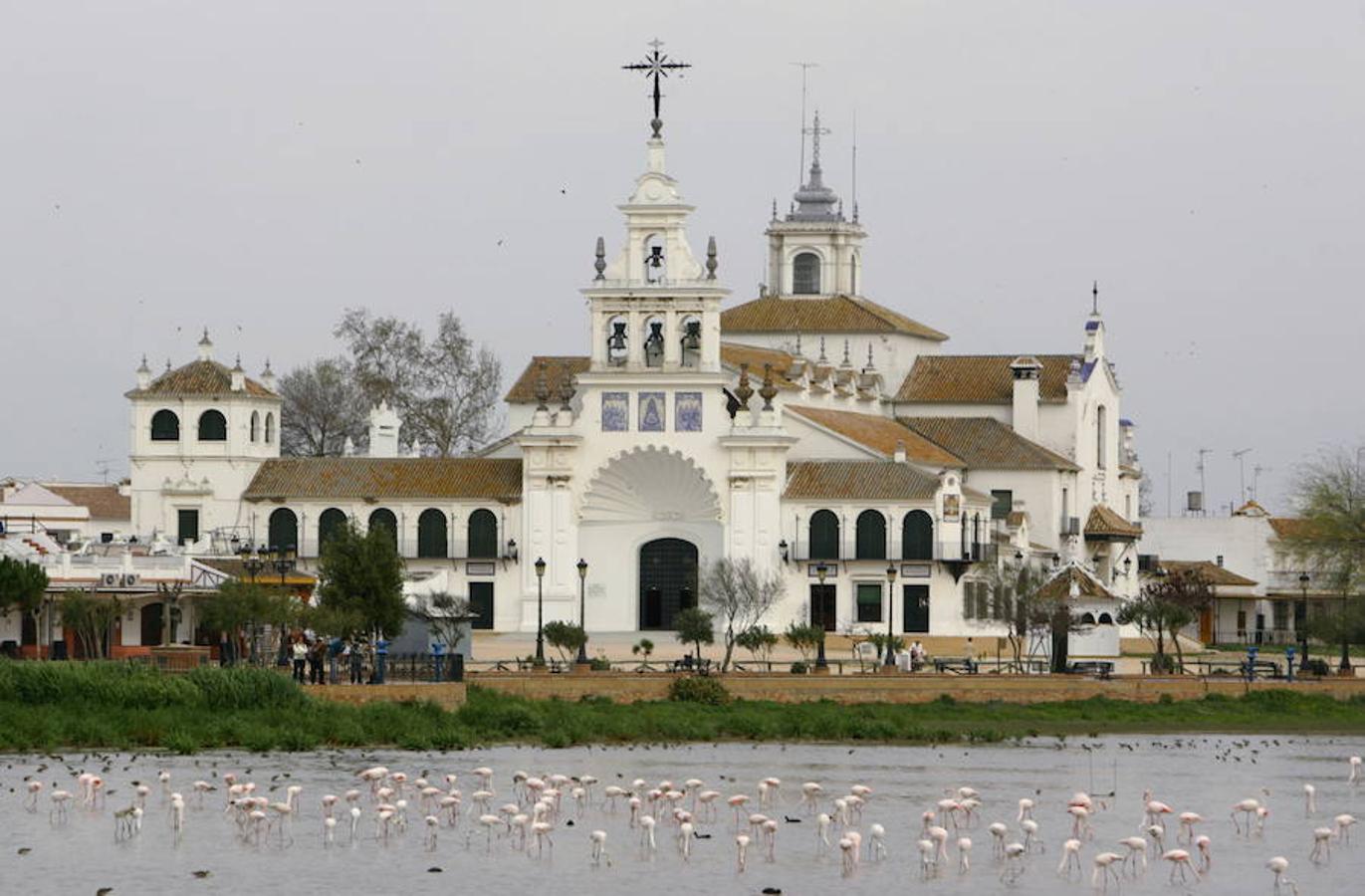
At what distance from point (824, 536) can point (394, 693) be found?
30993 mm

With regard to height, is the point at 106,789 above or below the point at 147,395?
below

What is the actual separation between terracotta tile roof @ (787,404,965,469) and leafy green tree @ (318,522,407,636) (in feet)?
79.2

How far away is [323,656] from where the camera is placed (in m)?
65.4

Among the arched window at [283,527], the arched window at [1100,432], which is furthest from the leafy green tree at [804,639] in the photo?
the arched window at [1100,432]

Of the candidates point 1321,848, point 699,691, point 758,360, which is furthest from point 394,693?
point 758,360

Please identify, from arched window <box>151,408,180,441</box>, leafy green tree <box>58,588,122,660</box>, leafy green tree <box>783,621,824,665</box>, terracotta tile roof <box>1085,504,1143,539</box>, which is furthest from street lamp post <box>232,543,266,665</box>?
terracotta tile roof <box>1085,504,1143,539</box>

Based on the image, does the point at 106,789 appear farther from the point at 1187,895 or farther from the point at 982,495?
the point at 982,495

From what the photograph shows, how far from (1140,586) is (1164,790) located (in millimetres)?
53555

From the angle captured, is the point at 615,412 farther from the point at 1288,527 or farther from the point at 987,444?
the point at 1288,527

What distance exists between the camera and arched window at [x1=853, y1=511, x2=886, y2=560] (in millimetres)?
90375

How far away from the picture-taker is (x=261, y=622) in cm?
7038

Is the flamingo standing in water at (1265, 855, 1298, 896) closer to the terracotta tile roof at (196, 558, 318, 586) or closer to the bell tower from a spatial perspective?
the terracotta tile roof at (196, 558, 318, 586)

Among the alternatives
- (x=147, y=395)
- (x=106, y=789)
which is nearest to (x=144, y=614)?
(x=147, y=395)

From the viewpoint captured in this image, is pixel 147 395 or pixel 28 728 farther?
pixel 147 395
